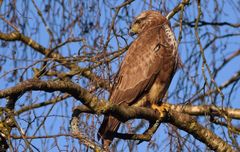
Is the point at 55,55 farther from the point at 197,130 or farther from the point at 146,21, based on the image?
the point at 197,130

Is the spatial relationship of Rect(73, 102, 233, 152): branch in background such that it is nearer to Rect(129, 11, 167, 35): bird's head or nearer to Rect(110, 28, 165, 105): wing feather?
Rect(110, 28, 165, 105): wing feather

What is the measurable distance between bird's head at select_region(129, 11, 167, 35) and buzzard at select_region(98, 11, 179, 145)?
0.10m

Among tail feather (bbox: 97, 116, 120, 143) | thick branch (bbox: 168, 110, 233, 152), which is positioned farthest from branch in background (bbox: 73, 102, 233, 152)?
tail feather (bbox: 97, 116, 120, 143)

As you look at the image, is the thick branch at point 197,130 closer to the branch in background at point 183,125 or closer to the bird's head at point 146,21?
the branch in background at point 183,125

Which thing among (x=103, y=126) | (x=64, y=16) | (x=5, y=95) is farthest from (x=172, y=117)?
(x=5, y=95)

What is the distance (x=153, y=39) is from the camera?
639 cm

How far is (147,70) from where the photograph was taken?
20.7 feet

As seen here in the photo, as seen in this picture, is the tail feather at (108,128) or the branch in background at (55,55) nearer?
the branch in background at (55,55)

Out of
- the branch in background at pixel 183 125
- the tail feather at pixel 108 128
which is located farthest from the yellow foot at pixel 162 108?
the tail feather at pixel 108 128

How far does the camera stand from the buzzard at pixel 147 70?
6121 millimetres

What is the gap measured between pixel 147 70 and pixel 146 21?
0.68 meters

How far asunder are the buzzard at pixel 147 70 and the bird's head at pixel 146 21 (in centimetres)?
10

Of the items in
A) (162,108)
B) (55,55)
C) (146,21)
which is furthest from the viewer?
(146,21)

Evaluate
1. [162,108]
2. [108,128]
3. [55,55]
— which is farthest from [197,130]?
[55,55]
